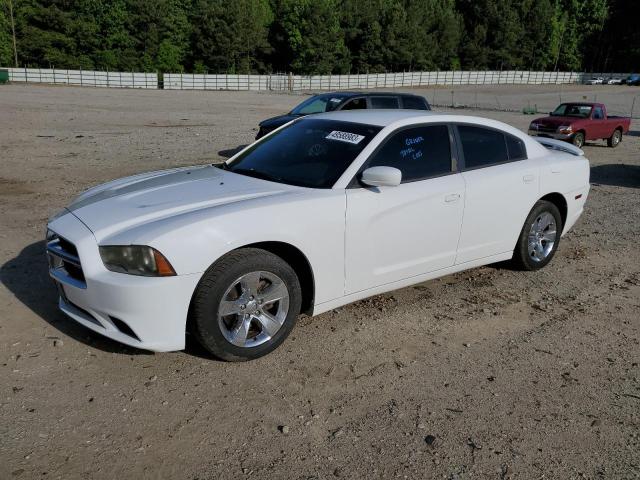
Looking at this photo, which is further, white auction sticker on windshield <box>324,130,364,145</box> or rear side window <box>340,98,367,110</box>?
rear side window <box>340,98,367,110</box>

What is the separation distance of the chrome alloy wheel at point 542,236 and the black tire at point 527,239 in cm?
3

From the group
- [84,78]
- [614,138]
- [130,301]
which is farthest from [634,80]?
[130,301]

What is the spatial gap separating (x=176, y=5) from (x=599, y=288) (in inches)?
3093

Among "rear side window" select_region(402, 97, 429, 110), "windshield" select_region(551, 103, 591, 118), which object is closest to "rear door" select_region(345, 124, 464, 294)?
"rear side window" select_region(402, 97, 429, 110)

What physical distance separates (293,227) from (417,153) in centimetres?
137

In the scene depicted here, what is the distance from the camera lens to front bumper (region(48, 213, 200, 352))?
3.31 metres

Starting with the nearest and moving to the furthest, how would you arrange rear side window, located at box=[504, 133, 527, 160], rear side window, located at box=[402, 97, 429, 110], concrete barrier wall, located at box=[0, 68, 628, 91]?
1. rear side window, located at box=[504, 133, 527, 160]
2. rear side window, located at box=[402, 97, 429, 110]
3. concrete barrier wall, located at box=[0, 68, 628, 91]

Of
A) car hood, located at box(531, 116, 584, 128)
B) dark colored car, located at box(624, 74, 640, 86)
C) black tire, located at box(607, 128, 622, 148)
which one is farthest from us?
dark colored car, located at box(624, 74, 640, 86)

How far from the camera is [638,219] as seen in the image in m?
7.97

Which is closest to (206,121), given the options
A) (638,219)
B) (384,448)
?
(638,219)

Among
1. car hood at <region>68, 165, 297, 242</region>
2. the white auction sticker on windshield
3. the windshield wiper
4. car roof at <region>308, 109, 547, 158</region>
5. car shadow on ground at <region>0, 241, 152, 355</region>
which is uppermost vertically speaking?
car roof at <region>308, 109, 547, 158</region>

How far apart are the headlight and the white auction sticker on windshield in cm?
179

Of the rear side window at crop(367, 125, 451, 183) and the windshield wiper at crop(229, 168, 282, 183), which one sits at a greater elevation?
the rear side window at crop(367, 125, 451, 183)

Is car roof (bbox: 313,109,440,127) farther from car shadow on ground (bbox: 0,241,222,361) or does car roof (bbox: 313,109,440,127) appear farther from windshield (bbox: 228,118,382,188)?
car shadow on ground (bbox: 0,241,222,361)
